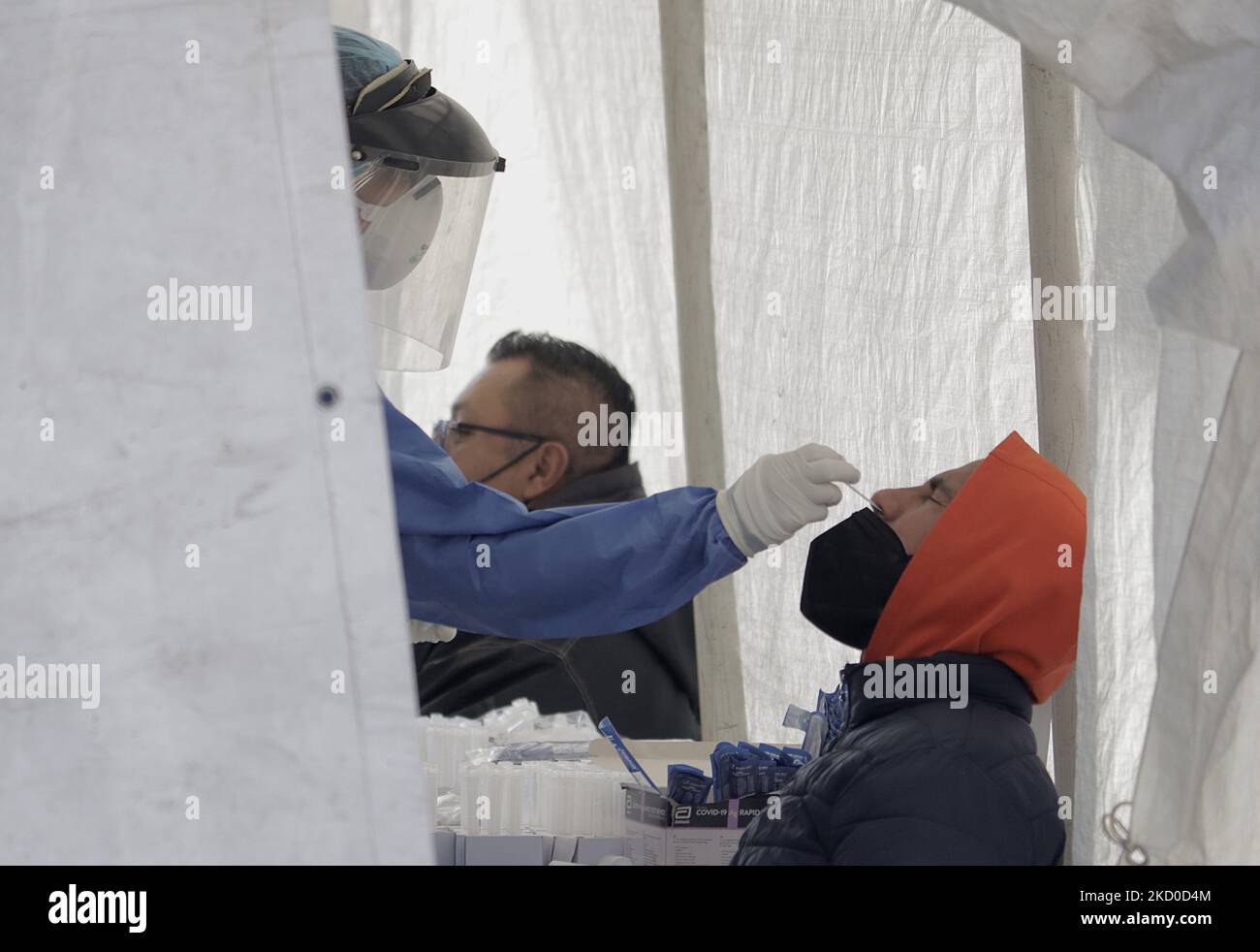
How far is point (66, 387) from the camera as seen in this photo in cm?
105

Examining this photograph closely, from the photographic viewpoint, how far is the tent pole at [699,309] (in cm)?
274

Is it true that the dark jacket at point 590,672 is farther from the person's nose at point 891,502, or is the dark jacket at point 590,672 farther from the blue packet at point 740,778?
the person's nose at point 891,502

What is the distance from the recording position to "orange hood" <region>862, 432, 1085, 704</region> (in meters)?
1.65

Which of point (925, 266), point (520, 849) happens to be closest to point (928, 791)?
point (520, 849)

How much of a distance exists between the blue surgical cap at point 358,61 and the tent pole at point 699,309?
35.7 inches

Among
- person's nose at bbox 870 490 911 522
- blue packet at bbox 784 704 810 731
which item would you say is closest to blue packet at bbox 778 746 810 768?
blue packet at bbox 784 704 810 731

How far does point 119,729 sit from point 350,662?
0.18 meters

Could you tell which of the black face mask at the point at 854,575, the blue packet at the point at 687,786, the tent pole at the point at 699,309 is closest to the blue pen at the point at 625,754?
the blue packet at the point at 687,786

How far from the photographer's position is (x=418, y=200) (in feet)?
6.37

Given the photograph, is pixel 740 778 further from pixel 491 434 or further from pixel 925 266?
pixel 491 434

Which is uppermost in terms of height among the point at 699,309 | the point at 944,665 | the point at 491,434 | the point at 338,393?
the point at 699,309

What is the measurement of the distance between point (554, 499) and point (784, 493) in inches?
57.9
